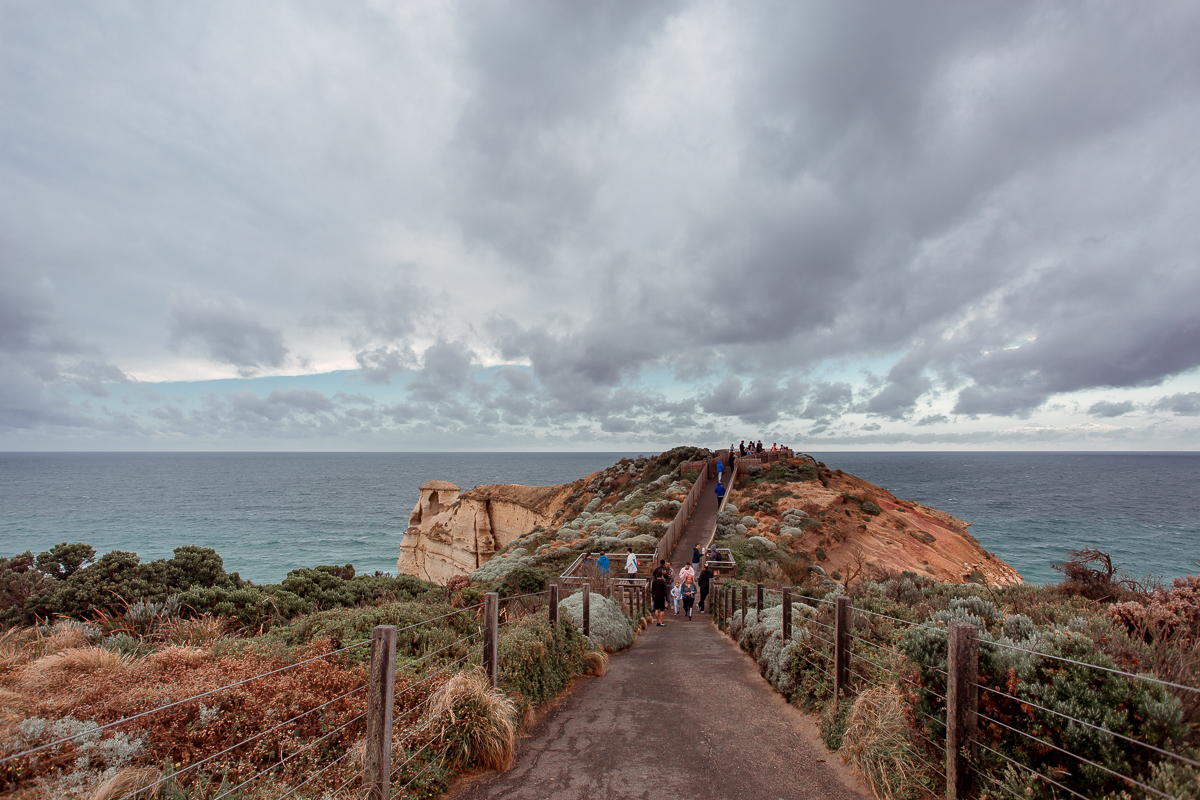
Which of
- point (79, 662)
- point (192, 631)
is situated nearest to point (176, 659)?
point (79, 662)

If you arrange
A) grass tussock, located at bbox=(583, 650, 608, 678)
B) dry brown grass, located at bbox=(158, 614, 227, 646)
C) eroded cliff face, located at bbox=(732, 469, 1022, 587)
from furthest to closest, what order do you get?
eroded cliff face, located at bbox=(732, 469, 1022, 587), grass tussock, located at bbox=(583, 650, 608, 678), dry brown grass, located at bbox=(158, 614, 227, 646)

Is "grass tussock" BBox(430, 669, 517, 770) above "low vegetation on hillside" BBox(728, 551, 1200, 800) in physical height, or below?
below

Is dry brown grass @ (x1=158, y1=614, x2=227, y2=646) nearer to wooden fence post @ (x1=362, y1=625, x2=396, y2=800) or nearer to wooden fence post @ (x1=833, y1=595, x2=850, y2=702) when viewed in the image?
wooden fence post @ (x1=362, y1=625, x2=396, y2=800)

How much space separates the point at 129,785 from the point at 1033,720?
20.7 feet

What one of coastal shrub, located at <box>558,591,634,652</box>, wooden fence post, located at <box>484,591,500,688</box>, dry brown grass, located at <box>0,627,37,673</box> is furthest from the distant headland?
dry brown grass, located at <box>0,627,37,673</box>

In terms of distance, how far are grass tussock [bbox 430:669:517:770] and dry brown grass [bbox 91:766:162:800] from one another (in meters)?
2.13

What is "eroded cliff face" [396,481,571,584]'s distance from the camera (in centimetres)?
4272

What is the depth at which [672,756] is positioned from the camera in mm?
5504

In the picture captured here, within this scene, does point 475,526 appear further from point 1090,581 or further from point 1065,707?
point 1065,707

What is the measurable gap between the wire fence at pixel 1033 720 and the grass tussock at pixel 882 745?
0.15 ft

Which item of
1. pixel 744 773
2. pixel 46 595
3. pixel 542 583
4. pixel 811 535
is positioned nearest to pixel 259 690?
pixel 744 773

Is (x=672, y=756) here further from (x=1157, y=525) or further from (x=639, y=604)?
(x=1157, y=525)

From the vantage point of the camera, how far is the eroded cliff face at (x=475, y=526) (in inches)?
1682

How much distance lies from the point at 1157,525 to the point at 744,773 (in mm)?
84305
